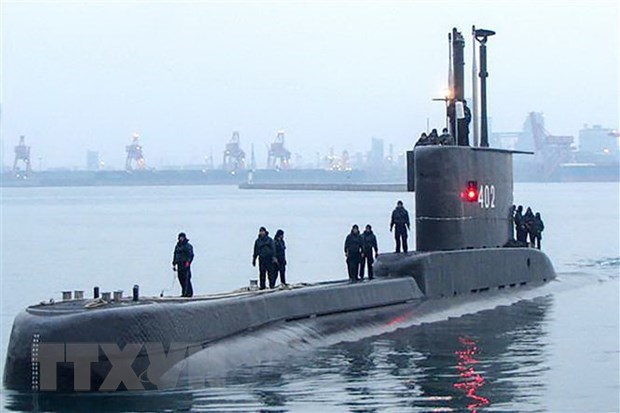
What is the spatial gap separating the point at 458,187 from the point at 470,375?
642 centimetres

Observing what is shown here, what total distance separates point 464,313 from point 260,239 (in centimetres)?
491

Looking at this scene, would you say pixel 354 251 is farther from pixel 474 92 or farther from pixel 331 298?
pixel 474 92

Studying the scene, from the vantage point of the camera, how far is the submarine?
13.9 meters

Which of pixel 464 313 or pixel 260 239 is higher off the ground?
pixel 260 239

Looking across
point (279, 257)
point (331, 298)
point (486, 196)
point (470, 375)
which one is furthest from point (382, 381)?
point (486, 196)

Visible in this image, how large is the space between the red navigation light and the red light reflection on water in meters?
3.67

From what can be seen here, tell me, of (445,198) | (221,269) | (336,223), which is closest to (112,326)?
(445,198)

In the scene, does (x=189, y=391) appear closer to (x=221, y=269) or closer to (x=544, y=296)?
(x=544, y=296)

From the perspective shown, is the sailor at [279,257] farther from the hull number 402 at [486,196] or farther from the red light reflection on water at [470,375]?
the hull number 402 at [486,196]

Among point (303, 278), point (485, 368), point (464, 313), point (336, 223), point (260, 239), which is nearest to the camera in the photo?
point (485, 368)

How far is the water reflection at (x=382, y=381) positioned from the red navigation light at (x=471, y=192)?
10.2ft

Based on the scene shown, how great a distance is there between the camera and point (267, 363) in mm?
15836

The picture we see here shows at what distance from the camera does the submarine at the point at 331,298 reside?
13.9 metres

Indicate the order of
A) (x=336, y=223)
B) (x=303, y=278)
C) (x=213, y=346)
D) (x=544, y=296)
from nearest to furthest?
(x=213, y=346) < (x=544, y=296) < (x=303, y=278) < (x=336, y=223)
